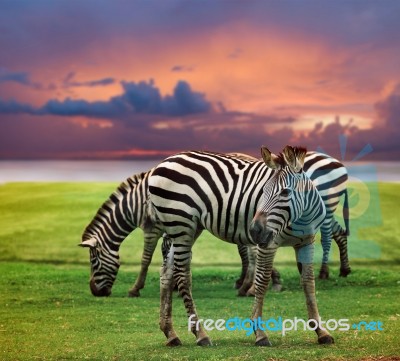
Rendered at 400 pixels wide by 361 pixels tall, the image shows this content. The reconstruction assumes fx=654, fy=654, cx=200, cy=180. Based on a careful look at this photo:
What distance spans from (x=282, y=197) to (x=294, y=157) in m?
0.43

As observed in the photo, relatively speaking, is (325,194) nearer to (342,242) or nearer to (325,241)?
(325,241)

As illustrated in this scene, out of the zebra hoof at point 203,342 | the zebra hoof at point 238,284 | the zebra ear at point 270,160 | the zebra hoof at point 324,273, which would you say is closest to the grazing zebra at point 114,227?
the zebra hoof at point 238,284

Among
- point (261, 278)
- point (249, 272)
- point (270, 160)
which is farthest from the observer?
point (249, 272)

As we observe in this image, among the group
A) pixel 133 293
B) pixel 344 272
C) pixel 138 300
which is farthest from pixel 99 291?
pixel 344 272

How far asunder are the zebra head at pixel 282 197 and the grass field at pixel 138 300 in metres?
1.37

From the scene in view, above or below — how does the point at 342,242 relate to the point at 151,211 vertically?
below

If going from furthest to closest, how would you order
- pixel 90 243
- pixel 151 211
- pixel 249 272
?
pixel 249 272, pixel 90 243, pixel 151 211

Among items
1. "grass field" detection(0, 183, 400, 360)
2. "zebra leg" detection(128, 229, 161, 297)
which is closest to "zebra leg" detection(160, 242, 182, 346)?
"grass field" detection(0, 183, 400, 360)

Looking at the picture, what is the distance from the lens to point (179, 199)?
7.17m

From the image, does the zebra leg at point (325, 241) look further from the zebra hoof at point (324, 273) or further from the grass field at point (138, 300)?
the grass field at point (138, 300)

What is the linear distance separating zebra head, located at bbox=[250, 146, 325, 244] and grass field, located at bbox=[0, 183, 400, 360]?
4.51ft

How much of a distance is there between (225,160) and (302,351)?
2.28 meters

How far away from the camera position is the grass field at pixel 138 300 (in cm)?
754

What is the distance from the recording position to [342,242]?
12.6 m
